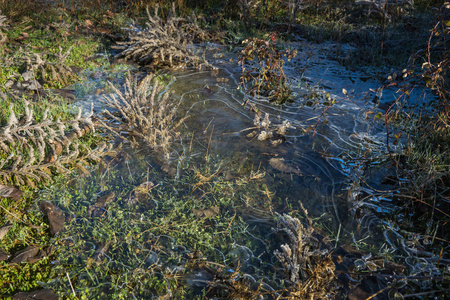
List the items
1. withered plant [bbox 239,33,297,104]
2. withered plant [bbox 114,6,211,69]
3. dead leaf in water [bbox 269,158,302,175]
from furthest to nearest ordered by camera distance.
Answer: withered plant [bbox 114,6,211,69] < withered plant [bbox 239,33,297,104] < dead leaf in water [bbox 269,158,302,175]

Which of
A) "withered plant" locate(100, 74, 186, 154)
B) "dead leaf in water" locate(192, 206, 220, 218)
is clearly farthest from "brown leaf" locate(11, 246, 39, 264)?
"withered plant" locate(100, 74, 186, 154)

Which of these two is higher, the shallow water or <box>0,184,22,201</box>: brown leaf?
<box>0,184,22,201</box>: brown leaf

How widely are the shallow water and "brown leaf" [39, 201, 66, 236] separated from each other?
63 millimetres

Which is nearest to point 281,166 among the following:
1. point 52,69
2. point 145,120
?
point 145,120

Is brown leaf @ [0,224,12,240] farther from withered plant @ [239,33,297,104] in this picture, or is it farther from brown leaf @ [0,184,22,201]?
withered plant @ [239,33,297,104]

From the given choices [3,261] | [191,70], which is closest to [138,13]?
[191,70]

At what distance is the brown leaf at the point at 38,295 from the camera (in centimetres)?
194

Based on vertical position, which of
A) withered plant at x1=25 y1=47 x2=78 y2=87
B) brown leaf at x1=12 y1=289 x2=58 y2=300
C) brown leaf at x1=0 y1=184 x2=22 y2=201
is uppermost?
withered plant at x1=25 y1=47 x2=78 y2=87

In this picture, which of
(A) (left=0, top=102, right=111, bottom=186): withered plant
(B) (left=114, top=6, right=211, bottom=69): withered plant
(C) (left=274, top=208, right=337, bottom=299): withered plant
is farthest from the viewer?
(B) (left=114, top=6, right=211, bottom=69): withered plant

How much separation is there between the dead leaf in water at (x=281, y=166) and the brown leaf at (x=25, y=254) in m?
2.11

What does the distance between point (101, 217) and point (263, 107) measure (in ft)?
8.59

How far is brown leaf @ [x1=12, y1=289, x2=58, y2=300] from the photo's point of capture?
76.4 inches

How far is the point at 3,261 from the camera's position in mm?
Result: 2152

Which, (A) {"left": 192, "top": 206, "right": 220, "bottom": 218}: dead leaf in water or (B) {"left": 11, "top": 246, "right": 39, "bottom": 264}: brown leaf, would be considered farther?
(A) {"left": 192, "top": 206, "right": 220, "bottom": 218}: dead leaf in water
